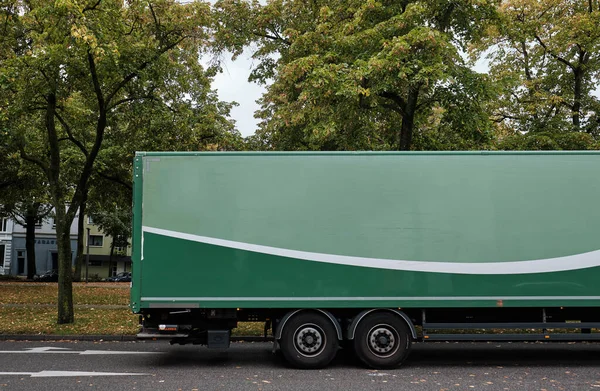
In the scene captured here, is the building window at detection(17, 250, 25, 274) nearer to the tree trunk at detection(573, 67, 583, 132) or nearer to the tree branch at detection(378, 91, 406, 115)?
the tree branch at detection(378, 91, 406, 115)

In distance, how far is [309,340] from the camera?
840cm

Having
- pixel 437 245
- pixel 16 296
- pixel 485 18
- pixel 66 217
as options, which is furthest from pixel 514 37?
pixel 16 296

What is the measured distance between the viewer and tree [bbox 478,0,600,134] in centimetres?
1769

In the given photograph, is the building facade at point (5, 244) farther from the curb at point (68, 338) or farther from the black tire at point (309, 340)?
the black tire at point (309, 340)

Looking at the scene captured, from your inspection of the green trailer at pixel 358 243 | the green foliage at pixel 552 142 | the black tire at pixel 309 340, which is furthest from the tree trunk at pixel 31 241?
the black tire at pixel 309 340

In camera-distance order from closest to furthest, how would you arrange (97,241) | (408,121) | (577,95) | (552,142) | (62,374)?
1. (62,374)
2. (408,121)
3. (552,142)
4. (577,95)
5. (97,241)

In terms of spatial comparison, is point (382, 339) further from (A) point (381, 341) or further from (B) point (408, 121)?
(B) point (408, 121)

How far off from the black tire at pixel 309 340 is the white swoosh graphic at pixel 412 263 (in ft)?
3.00

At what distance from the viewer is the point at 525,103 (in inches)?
739

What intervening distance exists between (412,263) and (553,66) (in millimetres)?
14008

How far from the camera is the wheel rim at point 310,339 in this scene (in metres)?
8.38

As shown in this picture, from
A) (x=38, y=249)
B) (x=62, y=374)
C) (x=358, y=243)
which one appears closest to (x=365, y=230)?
(x=358, y=243)

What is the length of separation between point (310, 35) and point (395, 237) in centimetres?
887

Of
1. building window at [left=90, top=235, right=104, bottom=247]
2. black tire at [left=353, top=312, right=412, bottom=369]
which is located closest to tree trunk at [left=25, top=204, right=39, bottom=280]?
building window at [left=90, top=235, right=104, bottom=247]
